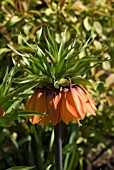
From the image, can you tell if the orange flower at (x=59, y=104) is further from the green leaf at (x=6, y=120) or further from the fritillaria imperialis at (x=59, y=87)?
the green leaf at (x=6, y=120)

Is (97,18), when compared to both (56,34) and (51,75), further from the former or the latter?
(51,75)

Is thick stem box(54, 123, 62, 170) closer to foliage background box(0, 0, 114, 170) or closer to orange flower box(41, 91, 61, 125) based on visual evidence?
orange flower box(41, 91, 61, 125)

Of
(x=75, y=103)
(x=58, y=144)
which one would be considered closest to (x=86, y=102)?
(x=75, y=103)

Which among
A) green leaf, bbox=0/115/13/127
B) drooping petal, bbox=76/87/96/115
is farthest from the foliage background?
green leaf, bbox=0/115/13/127

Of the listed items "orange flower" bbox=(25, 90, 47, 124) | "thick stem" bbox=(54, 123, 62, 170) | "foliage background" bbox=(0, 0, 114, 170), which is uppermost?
"foliage background" bbox=(0, 0, 114, 170)

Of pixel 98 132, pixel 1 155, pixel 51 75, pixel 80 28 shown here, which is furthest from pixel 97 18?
pixel 51 75

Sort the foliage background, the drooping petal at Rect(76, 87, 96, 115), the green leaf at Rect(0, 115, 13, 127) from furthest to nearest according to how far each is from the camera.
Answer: the foliage background < the drooping petal at Rect(76, 87, 96, 115) < the green leaf at Rect(0, 115, 13, 127)

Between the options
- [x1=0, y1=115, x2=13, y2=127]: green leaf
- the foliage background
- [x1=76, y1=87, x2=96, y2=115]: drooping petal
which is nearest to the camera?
[x1=0, y1=115, x2=13, y2=127]: green leaf
